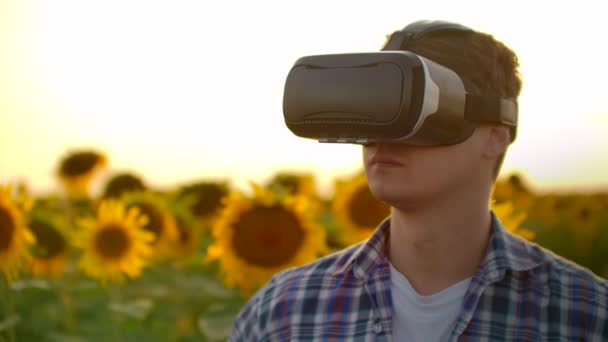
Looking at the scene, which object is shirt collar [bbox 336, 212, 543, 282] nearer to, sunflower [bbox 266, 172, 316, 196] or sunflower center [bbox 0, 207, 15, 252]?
sunflower center [bbox 0, 207, 15, 252]

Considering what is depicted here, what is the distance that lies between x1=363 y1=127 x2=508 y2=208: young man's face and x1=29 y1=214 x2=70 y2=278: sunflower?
11.2 ft

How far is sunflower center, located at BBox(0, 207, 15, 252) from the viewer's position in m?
4.71

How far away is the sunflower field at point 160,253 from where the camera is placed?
4.83 meters

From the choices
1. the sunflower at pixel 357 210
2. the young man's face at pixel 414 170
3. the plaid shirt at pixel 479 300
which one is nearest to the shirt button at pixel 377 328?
the plaid shirt at pixel 479 300

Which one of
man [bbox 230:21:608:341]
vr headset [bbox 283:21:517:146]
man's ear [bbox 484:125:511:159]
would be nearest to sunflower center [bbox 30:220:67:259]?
man [bbox 230:21:608:341]

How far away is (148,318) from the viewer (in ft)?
19.6

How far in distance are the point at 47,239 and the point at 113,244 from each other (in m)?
0.44

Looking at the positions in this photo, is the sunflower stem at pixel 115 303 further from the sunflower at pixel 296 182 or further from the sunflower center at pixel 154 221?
the sunflower at pixel 296 182

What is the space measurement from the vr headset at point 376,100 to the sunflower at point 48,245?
3.40 metres

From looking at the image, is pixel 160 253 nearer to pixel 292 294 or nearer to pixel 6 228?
pixel 6 228

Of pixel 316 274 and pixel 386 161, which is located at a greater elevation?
pixel 386 161

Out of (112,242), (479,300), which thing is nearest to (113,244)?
(112,242)

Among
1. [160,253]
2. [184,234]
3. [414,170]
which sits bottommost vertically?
[160,253]

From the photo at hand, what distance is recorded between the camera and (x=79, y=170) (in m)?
8.75
